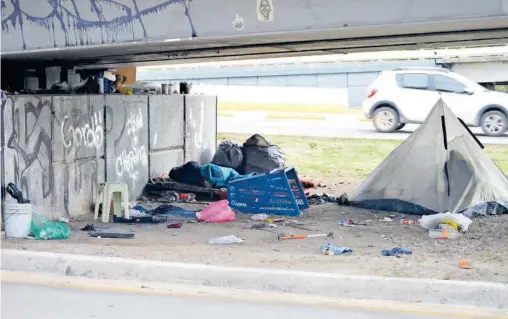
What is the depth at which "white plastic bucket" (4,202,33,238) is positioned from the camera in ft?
32.3

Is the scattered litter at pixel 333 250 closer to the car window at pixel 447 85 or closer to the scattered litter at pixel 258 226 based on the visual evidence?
the scattered litter at pixel 258 226

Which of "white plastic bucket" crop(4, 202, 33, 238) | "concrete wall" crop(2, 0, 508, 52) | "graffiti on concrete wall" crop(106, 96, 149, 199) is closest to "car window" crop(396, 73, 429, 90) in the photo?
"graffiti on concrete wall" crop(106, 96, 149, 199)

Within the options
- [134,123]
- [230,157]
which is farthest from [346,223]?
[230,157]

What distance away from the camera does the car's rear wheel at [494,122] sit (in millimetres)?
24875

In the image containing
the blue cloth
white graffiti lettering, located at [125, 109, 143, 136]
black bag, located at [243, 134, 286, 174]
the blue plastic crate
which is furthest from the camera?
black bag, located at [243, 134, 286, 174]

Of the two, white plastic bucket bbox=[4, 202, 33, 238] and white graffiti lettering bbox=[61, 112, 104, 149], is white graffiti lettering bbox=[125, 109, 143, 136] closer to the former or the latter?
white graffiti lettering bbox=[61, 112, 104, 149]

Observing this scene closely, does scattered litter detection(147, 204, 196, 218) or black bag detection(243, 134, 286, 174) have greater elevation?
black bag detection(243, 134, 286, 174)

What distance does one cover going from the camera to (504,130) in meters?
25.1

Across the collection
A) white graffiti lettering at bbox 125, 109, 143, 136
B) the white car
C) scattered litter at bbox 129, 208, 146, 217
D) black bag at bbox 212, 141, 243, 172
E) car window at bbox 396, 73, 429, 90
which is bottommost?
scattered litter at bbox 129, 208, 146, 217

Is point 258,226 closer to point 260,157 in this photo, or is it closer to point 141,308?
point 141,308

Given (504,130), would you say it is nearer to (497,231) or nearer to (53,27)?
(497,231)

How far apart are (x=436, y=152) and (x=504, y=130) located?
517 inches

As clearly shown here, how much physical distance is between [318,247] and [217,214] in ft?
7.74

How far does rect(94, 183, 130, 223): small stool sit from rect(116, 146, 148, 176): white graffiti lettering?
125 centimetres
